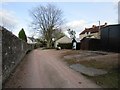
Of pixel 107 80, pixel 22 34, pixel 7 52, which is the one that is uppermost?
pixel 22 34

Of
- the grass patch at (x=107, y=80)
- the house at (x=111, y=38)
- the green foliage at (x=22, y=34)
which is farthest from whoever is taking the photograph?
the green foliage at (x=22, y=34)

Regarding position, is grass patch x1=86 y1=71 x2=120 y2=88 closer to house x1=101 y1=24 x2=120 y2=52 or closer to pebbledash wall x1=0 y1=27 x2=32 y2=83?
pebbledash wall x1=0 y1=27 x2=32 y2=83

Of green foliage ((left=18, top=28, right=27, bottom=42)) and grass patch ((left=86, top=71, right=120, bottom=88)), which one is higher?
green foliage ((left=18, top=28, right=27, bottom=42))

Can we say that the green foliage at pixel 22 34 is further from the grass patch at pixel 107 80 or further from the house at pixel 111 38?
the grass patch at pixel 107 80

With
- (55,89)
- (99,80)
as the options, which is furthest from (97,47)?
(55,89)

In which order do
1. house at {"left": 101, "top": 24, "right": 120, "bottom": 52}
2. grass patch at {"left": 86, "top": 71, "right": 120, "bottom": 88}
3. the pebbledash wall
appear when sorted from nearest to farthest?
the pebbledash wall → grass patch at {"left": 86, "top": 71, "right": 120, "bottom": 88} → house at {"left": 101, "top": 24, "right": 120, "bottom": 52}

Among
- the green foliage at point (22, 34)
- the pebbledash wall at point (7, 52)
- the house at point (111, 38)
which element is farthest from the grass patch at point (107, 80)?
the green foliage at point (22, 34)

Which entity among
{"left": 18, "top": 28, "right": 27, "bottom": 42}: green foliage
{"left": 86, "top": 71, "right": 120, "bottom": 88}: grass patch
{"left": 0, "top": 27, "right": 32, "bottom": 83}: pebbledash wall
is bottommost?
{"left": 86, "top": 71, "right": 120, "bottom": 88}: grass patch

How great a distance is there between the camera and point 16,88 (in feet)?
28.4

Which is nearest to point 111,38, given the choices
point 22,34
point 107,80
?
point 107,80

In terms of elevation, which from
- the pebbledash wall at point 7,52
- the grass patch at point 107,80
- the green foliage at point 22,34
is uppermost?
the green foliage at point 22,34

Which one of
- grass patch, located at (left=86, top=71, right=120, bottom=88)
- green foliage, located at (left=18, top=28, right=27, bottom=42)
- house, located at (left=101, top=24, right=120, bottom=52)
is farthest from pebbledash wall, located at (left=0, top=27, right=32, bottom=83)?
green foliage, located at (left=18, top=28, right=27, bottom=42)

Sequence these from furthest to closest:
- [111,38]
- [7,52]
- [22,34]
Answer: [22,34] → [111,38] → [7,52]

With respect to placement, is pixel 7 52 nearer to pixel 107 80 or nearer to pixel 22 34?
pixel 107 80
